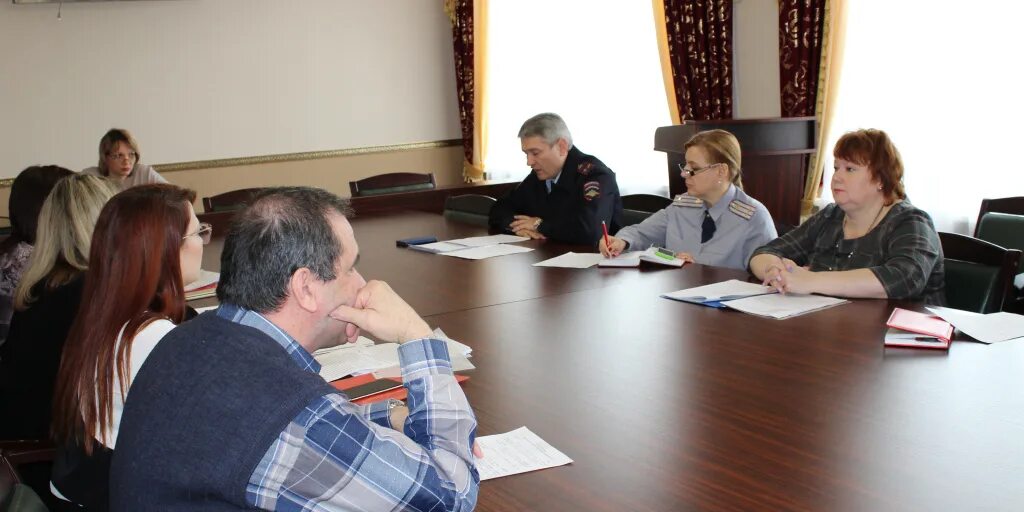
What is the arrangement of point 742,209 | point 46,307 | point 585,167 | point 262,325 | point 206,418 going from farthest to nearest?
point 585,167 → point 742,209 → point 46,307 → point 262,325 → point 206,418

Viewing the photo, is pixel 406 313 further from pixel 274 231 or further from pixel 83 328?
pixel 83 328

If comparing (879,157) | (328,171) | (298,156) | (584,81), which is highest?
(584,81)

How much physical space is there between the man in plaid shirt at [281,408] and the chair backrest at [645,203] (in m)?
3.08

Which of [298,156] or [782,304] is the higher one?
[298,156]

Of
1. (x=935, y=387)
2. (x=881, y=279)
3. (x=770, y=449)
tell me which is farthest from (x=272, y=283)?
(x=881, y=279)

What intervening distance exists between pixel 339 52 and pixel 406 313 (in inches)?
252

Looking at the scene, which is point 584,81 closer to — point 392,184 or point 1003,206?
point 392,184

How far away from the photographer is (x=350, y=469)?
118 cm

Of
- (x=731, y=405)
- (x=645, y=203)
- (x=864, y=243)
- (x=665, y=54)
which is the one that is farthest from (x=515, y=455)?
(x=665, y=54)

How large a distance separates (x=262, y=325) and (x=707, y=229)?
2619mm

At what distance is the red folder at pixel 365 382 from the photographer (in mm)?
1999

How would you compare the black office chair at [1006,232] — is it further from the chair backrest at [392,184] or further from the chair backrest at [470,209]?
the chair backrest at [392,184]

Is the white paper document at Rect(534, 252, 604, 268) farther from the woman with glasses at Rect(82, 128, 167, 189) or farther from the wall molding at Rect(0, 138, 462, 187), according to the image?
the wall molding at Rect(0, 138, 462, 187)

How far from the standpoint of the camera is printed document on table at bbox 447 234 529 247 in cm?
397
